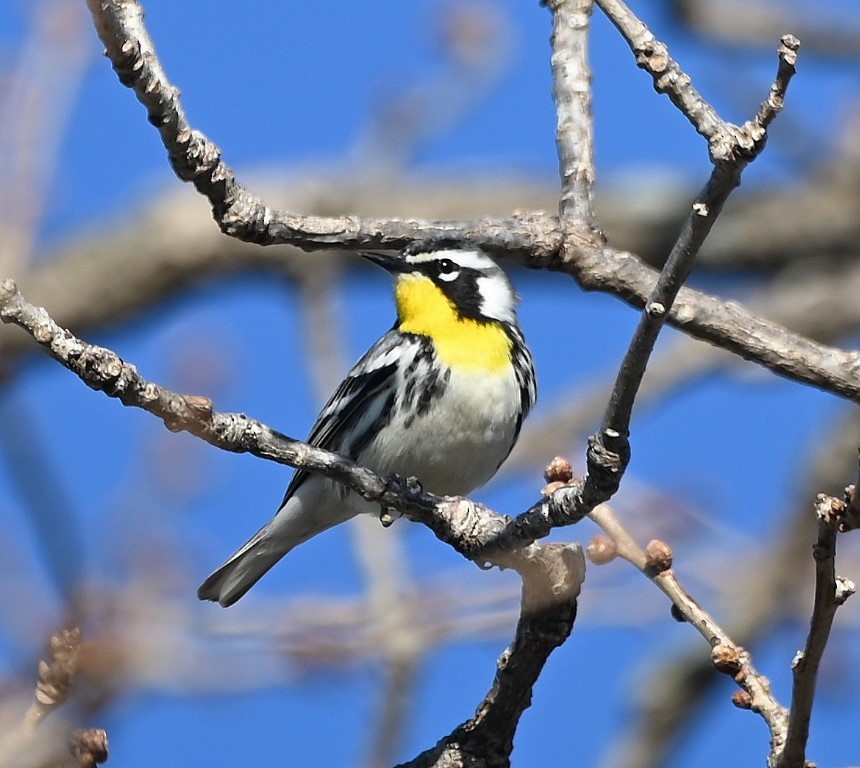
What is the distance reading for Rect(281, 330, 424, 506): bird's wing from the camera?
530 cm

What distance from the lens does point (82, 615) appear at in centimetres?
224

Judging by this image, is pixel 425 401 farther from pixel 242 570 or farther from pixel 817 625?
pixel 817 625

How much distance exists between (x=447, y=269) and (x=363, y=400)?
0.66 meters

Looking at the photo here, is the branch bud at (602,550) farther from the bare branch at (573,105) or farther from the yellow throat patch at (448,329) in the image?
the yellow throat patch at (448,329)

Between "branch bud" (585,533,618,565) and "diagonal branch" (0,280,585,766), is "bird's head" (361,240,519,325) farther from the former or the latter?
"branch bud" (585,533,618,565)

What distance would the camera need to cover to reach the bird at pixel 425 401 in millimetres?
5164

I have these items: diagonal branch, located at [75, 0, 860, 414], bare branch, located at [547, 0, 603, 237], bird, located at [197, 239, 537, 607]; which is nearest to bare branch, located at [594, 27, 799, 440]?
diagonal branch, located at [75, 0, 860, 414]

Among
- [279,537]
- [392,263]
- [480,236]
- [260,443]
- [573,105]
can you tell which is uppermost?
[392,263]

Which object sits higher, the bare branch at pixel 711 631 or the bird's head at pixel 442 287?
the bird's head at pixel 442 287

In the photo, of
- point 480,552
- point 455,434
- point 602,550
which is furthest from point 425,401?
point 602,550

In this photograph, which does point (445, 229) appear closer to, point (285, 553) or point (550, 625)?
point (550, 625)

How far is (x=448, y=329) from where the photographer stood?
17.6ft

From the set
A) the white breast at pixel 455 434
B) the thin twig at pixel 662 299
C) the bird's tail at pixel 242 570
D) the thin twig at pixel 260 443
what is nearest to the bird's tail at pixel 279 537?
the bird's tail at pixel 242 570

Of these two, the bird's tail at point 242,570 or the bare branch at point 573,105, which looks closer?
the bare branch at point 573,105
